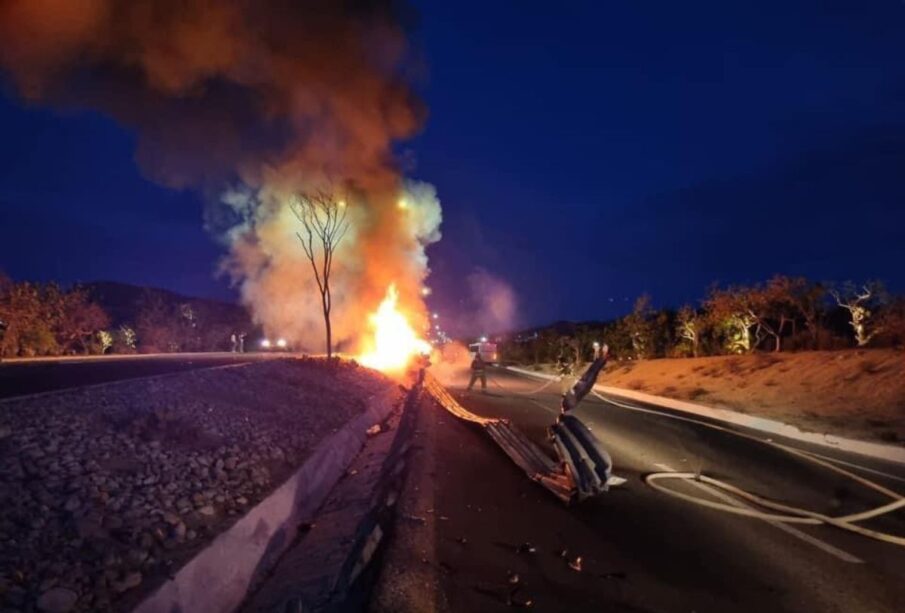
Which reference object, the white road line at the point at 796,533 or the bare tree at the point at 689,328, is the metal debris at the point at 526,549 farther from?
the bare tree at the point at 689,328

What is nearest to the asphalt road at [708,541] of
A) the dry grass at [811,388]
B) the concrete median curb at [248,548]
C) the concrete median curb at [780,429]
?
the concrete median curb at [780,429]

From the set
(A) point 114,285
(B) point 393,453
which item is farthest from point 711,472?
(A) point 114,285

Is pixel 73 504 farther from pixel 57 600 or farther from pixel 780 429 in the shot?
pixel 780 429

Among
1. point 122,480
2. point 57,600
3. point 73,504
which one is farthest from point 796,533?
point 73,504

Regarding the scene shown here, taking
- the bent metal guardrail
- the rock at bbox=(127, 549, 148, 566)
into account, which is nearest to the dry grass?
the bent metal guardrail

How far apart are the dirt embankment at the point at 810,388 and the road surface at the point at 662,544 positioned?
4.11 m

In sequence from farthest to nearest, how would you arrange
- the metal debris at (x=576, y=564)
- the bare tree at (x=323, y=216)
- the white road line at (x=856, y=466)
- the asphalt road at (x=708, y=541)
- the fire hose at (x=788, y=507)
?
the bare tree at (x=323, y=216) → the white road line at (x=856, y=466) → the fire hose at (x=788, y=507) → the metal debris at (x=576, y=564) → the asphalt road at (x=708, y=541)

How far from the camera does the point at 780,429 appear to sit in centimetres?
1458

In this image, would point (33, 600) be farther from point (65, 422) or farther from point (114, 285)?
point (114, 285)

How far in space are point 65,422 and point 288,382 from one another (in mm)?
8220

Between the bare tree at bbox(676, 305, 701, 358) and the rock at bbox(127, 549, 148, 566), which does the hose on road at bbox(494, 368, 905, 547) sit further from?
the bare tree at bbox(676, 305, 701, 358)

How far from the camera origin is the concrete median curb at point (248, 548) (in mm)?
4949

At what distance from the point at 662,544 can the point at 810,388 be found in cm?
1465

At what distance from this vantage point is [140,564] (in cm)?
500
